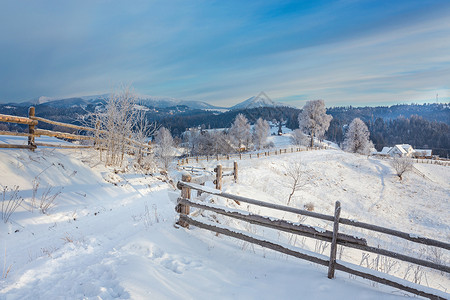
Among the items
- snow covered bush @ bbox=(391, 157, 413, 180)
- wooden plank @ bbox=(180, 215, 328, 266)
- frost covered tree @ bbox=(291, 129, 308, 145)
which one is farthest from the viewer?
frost covered tree @ bbox=(291, 129, 308, 145)

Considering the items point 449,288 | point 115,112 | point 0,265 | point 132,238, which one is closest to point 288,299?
point 132,238

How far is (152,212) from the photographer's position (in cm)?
812

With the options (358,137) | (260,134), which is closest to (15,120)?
(358,137)

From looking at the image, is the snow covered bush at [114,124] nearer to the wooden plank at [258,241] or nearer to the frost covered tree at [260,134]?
the wooden plank at [258,241]

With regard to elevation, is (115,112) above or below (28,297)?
above

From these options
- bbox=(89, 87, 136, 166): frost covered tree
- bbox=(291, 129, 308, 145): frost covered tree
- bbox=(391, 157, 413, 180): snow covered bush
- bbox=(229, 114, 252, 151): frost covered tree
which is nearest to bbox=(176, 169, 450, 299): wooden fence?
bbox=(89, 87, 136, 166): frost covered tree

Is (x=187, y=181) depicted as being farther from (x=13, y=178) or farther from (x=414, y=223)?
(x=414, y=223)

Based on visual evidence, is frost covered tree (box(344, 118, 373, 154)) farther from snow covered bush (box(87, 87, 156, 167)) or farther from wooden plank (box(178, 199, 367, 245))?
wooden plank (box(178, 199, 367, 245))

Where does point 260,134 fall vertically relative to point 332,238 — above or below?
above

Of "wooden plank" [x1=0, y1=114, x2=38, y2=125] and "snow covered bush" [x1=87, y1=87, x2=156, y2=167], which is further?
"snow covered bush" [x1=87, y1=87, x2=156, y2=167]

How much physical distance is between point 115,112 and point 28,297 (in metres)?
11.7

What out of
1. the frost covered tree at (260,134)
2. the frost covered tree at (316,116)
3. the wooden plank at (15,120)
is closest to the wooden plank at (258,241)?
the wooden plank at (15,120)

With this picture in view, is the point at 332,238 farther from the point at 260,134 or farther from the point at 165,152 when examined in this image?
the point at 260,134

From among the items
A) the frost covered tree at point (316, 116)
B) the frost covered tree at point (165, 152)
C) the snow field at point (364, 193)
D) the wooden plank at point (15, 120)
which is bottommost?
the snow field at point (364, 193)
